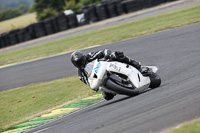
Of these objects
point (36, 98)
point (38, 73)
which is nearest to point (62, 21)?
point (38, 73)

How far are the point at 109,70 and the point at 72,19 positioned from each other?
27.6 metres

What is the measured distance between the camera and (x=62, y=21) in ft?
116

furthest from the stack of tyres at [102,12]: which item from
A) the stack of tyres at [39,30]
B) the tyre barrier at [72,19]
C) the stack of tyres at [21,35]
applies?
the stack of tyres at [21,35]

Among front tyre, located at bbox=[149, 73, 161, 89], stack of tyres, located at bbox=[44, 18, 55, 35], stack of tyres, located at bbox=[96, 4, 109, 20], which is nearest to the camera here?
front tyre, located at bbox=[149, 73, 161, 89]

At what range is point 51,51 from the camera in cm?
2522

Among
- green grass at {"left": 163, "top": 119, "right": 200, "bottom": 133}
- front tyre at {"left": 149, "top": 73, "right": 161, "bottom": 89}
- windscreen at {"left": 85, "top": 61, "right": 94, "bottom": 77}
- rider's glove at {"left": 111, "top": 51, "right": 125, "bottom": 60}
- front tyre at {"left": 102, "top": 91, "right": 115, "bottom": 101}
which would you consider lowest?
front tyre at {"left": 102, "top": 91, "right": 115, "bottom": 101}

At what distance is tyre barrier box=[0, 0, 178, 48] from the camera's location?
34.2 meters

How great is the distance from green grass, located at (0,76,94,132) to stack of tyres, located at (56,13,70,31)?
19.8 m

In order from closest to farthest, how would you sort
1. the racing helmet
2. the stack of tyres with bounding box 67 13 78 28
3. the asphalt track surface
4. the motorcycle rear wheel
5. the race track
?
the race track → the motorcycle rear wheel → the racing helmet → the asphalt track surface → the stack of tyres with bounding box 67 13 78 28

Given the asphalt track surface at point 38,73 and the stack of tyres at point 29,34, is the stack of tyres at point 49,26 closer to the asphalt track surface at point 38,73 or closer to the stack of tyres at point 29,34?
the stack of tyres at point 29,34

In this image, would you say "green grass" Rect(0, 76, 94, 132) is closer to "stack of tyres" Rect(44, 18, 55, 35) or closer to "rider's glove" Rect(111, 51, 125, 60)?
"rider's glove" Rect(111, 51, 125, 60)

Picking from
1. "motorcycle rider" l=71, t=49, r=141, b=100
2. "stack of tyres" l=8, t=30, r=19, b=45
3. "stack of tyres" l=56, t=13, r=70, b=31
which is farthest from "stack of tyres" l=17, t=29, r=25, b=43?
"motorcycle rider" l=71, t=49, r=141, b=100

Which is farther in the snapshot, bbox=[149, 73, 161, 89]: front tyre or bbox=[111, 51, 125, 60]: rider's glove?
bbox=[149, 73, 161, 89]: front tyre

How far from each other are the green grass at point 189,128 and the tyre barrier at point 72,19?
29273mm
